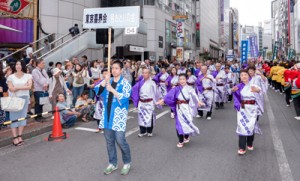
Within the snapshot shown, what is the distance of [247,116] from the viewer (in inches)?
227

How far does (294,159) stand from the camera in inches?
207

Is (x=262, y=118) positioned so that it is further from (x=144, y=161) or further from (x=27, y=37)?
(x=27, y=37)

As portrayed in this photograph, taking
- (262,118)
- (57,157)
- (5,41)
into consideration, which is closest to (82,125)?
(57,157)

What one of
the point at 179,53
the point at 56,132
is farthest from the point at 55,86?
the point at 179,53

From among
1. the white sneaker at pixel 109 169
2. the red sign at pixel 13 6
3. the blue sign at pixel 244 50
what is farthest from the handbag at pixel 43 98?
the blue sign at pixel 244 50

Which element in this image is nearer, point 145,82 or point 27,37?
point 145,82

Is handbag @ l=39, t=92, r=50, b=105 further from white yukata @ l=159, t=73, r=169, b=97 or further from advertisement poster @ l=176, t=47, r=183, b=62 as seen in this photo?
advertisement poster @ l=176, t=47, r=183, b=62

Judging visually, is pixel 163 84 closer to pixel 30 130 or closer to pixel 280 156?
pixel 30 130

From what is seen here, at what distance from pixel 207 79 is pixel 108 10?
181 inches

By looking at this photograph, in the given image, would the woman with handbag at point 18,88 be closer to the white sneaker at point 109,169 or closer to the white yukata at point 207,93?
the white sneaker at point 109,169

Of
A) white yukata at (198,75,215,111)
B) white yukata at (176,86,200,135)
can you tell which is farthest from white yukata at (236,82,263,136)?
white yukata at (198,75,215,111)

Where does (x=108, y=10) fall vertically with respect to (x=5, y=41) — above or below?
below

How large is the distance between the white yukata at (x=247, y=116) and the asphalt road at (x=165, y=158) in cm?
42

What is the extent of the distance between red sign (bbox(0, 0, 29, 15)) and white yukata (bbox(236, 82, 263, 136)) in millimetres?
17390
